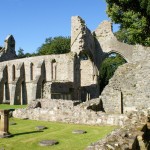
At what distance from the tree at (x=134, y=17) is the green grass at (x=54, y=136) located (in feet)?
25.0

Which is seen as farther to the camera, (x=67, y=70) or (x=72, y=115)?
(x=67, y=70)

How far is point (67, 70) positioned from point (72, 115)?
19.4 m

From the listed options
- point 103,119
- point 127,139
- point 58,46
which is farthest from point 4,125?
point 58,46

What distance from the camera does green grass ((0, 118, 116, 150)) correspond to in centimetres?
1246

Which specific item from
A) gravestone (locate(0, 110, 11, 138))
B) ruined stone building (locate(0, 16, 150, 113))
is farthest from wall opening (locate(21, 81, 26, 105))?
gravestone (locate(0, 110, 11, 138))

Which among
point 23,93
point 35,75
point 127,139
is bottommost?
point 127,139

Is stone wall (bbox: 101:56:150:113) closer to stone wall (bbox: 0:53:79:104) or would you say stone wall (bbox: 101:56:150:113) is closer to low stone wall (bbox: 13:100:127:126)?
low stone wall (bbox: 13:100:127:126)

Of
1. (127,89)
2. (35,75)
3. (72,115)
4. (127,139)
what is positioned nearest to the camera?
(127,139)

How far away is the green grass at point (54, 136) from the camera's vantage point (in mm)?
12461

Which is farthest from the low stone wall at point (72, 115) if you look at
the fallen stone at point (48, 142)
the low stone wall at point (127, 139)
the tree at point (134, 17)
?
the low stone wall at point (127, 139)

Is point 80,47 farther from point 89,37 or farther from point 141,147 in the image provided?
point 141,147

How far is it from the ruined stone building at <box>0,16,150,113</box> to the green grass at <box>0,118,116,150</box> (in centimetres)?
1458

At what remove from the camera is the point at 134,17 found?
21.2 m

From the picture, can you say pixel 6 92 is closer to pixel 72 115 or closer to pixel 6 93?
pixel 6 93
